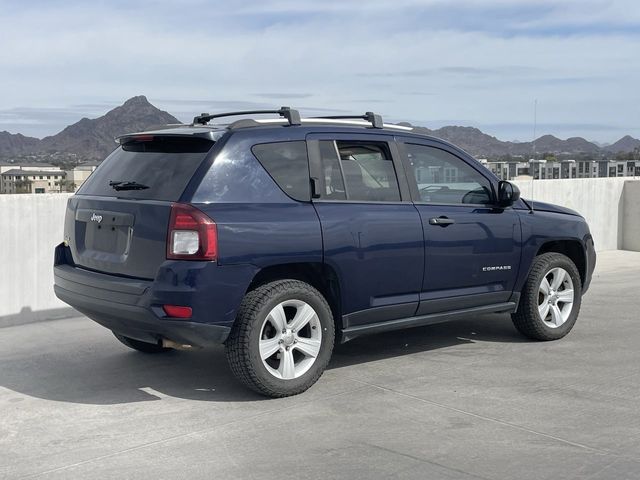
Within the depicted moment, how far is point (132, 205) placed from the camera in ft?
17.6

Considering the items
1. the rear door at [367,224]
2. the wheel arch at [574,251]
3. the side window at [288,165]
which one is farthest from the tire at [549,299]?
the side window at [288,165]

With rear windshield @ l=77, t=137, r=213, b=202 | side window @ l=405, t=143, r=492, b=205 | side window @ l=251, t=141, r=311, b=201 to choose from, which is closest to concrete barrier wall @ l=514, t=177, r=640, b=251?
side window @ l=405, t=143, r=492, b=205

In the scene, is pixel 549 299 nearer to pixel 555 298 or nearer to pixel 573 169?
pixel 555 298

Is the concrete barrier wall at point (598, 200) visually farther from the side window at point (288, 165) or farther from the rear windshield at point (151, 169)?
the rear windshield at point (151, 169)

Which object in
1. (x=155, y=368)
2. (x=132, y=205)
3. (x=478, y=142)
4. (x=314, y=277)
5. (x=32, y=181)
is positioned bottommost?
(x=155, y=368)

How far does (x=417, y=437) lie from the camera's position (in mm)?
4715

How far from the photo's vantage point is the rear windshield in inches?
210

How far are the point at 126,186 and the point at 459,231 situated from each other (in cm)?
250

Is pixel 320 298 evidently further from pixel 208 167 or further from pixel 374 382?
pixel 208 167

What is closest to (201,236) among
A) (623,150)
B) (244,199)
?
(244,199)

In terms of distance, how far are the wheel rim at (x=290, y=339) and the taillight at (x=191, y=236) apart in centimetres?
64

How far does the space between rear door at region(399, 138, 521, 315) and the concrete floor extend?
0.55 m

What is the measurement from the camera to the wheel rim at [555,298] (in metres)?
7.20

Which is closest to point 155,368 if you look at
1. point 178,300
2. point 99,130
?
point 178,300
